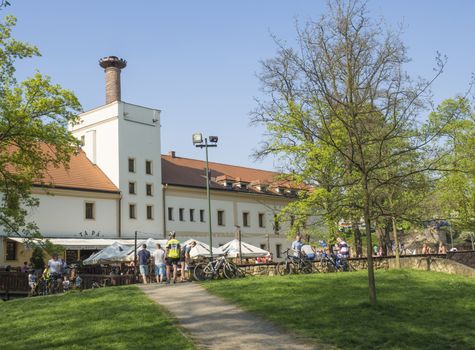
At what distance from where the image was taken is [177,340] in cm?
1011

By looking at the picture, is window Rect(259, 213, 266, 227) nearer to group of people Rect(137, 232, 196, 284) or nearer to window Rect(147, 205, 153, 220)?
window Rect(147, 205, 153, 220)

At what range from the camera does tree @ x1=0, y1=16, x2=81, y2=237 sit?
2227cm

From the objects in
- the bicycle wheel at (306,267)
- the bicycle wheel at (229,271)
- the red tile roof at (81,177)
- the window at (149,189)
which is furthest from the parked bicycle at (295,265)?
the window at (149,189)

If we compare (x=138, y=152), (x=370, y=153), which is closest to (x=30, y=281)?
(x=370, y=153)

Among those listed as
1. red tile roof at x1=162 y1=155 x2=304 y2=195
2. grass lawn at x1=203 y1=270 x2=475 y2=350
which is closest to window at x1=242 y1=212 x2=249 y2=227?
red tile roof at x1=162 y1=155 x2=304 y2=195

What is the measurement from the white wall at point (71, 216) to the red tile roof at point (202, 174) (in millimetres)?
6967

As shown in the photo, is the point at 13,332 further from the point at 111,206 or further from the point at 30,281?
the point at 111,206

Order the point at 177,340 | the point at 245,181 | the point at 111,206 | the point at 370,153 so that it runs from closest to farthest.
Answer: the point at 177,340 → the point at 370,153 → the point at 111,206 → the point at 245,181

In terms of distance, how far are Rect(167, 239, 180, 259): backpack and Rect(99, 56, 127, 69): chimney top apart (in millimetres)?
31418

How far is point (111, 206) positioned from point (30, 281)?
Answer: 1974 cm

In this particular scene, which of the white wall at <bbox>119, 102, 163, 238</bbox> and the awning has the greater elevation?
the white wall at <bbox>119, 102, 163, 238</bbox>

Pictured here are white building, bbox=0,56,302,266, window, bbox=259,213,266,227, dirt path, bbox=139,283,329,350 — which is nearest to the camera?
dirt path, bbox=139,283,329,350

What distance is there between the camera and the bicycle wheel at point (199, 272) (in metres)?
21.2

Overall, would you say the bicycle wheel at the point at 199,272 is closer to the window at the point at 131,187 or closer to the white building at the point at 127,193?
the white building at the point at 127,193
